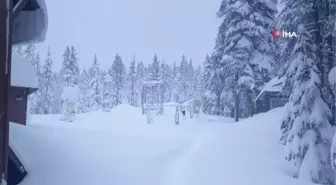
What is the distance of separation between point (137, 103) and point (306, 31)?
77471mm

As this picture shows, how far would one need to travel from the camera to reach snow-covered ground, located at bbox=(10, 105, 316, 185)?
9039 mm

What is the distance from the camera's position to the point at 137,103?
86875 millimetres

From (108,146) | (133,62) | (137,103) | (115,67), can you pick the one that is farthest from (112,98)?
(108,146)

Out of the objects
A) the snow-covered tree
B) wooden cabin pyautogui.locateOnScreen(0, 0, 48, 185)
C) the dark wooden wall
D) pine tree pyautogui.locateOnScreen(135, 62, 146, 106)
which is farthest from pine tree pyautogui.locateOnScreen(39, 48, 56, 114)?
wooden cabin pyautogui.locateOnScreen(0, 0, 48, 185)

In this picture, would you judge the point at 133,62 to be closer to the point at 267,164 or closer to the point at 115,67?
the point at 115,67

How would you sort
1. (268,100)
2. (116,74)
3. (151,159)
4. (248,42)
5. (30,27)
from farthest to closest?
1. (116,74)
2. (268,100)
3. (248,42)
4. (151,159)
5. (30,27)

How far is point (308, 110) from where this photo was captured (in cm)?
1004

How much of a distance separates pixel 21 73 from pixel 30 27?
6.66 m

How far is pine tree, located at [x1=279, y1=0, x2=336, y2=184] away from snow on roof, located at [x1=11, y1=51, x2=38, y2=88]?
10874 millimetres

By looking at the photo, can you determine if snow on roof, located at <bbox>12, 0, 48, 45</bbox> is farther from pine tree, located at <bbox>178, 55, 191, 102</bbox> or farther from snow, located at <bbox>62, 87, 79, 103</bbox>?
pine tree, located at <bbox>178, 55, 191, 102</bbox>

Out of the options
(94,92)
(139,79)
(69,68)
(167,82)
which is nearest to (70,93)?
(69,68)

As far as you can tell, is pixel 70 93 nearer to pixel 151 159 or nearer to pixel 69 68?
pixel 69 68

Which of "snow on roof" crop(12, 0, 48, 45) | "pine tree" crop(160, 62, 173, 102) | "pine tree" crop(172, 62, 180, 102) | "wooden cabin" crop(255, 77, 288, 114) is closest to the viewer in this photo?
"snow on roof" crop(12, 0, 48, 45)

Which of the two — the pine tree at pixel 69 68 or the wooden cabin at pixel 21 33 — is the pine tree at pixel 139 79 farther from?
the wooden cabin at pixel 21 33
